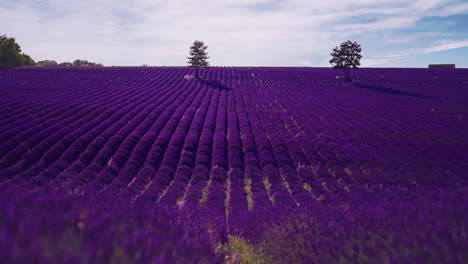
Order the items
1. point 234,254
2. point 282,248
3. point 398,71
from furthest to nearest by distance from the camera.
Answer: point 398,71, point 234,254, point 282,248

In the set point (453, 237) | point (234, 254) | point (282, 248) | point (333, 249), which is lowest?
point (234, 254)

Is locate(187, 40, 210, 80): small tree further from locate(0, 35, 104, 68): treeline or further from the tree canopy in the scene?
locate(0, 35, 104, 68): treeline

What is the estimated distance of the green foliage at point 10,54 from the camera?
6306 centimetres

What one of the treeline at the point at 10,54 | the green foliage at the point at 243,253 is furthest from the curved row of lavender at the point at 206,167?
the treeline at the point at 10,54

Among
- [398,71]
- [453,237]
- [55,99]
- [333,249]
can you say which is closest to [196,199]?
[333,249]

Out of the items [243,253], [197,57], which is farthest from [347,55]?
[243,253]

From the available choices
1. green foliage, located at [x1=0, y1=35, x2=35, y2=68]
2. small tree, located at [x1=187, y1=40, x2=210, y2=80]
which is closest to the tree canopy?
small tree, located at [x1=187, y1=40, x2=210, y2=80]

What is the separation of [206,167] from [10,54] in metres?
62.8

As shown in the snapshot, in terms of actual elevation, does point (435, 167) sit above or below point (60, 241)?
below

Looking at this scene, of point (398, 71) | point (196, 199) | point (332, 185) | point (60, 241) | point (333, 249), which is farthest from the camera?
point (398, 71)

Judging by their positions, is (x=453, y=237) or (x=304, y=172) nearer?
(x=453, y=237)

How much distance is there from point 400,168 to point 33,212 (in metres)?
14.8

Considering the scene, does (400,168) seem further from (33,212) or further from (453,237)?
(33,212)

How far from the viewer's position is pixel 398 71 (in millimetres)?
64250
